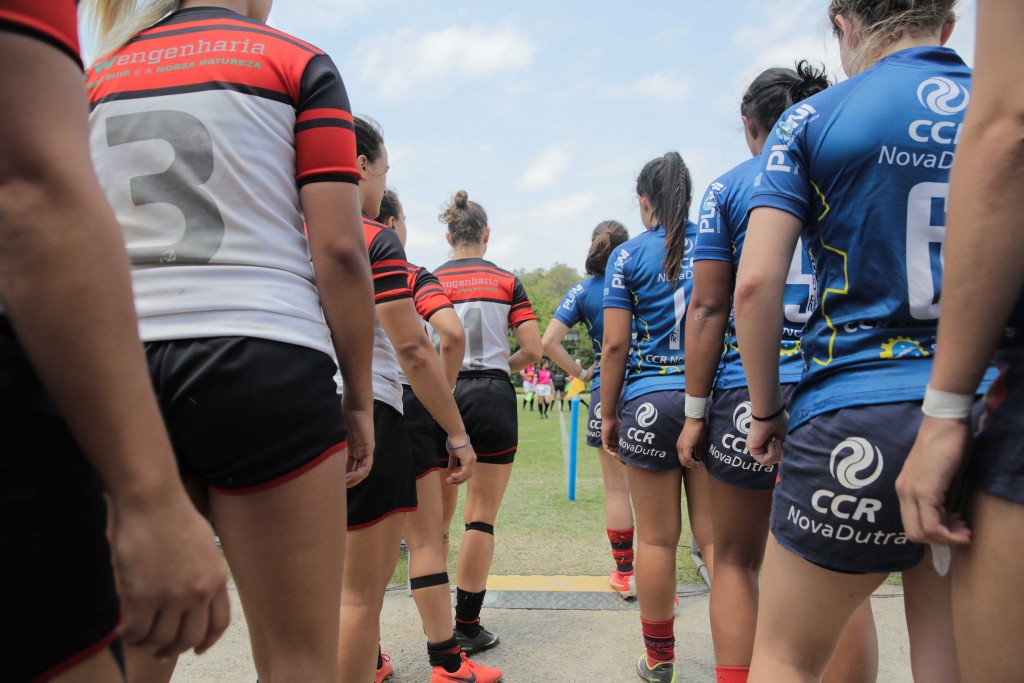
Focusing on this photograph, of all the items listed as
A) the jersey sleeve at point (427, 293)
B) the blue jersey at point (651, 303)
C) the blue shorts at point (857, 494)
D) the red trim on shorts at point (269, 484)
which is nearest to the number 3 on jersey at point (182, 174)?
the red trim on shorts at point (269, 484)

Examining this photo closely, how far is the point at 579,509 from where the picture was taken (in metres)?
7.50

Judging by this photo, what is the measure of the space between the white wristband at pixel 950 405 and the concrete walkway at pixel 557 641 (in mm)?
2593

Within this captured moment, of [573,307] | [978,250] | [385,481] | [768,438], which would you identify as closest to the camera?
[978,250]

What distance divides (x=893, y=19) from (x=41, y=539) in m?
2.11

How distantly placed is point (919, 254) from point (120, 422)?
164cm

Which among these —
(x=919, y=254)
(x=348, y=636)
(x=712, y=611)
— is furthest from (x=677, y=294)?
(x=348, y=636)

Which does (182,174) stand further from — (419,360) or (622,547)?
(622,547)

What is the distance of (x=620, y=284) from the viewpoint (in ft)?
12.1

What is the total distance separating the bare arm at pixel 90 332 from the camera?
785 mm

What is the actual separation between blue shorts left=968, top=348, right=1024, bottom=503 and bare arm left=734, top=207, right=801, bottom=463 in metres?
0.69

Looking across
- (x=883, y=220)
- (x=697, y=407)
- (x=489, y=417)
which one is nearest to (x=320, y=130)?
(x=883, y=220)

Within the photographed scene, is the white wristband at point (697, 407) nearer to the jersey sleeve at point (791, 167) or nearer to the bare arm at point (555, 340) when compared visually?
the jersey sleeve at point (791, 167)

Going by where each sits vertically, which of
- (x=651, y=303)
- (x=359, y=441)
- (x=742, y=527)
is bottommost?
(x=742, y=527)

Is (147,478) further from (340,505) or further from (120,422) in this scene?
(340,505)
